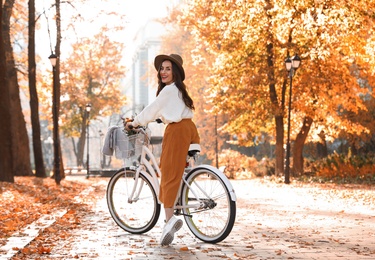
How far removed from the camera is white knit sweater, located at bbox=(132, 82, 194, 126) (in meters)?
8.24

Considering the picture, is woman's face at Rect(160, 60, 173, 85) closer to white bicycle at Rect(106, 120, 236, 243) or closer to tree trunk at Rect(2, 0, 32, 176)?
white bicycle at Rect(106, 120, 236, 243)

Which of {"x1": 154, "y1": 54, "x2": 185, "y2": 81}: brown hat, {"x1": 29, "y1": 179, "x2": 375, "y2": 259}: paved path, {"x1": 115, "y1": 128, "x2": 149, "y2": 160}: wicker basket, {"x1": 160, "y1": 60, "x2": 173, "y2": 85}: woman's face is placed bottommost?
{"x1": 29, "y1": 179, "x2": 375, "y2": 259}: paved path

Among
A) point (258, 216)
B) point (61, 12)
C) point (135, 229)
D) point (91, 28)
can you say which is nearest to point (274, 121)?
point (91, 28)

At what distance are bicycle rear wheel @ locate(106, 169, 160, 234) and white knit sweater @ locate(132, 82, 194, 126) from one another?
3.31 ft

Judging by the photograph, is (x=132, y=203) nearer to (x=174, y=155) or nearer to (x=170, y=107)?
(x=174, y=155)

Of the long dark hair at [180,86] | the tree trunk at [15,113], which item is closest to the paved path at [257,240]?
the long dark hair at [180,86]

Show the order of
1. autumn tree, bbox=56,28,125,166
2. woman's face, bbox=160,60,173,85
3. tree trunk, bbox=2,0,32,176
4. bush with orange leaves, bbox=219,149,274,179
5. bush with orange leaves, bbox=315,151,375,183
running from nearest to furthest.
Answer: woman's face, bbox=160,60,173,85
tree trunk, bbox=2,0,32,176
bush with orange leaves, bbox=315,151,375,183
bush with orange leaves, bbox=219,149,274,179
autumn tree, bbox=56,28,125,166

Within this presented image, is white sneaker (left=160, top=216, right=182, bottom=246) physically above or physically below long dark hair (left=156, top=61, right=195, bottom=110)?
below

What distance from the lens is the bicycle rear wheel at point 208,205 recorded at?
7902mm

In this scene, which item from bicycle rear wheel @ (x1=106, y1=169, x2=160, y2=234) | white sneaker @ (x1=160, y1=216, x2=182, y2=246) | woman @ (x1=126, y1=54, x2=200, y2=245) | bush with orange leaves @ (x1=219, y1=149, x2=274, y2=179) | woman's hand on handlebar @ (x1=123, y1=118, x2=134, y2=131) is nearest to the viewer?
white sneaker @ (x1=160, y1=216, x2=182, y2=246)

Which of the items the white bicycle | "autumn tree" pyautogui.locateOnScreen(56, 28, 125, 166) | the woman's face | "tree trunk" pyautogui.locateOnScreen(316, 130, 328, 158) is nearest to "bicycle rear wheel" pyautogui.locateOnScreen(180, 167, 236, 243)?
the white bicycle

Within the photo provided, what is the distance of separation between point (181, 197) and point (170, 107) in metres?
1.00

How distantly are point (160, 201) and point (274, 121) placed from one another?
2566cm

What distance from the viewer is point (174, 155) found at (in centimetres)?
823
